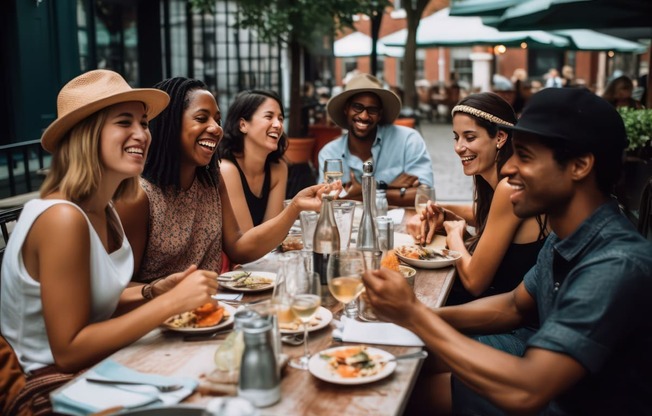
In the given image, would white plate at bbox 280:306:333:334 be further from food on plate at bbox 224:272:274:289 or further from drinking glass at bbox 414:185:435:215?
drinking glass at bbox 414:185:435:215

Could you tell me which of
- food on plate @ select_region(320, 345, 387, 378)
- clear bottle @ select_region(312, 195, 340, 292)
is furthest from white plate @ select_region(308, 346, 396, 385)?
clear bottle @ select_region(312, 195, 340, 292)

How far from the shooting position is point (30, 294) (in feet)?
7.22

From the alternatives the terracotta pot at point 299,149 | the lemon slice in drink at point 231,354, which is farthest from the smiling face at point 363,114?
the lemon slice in drink at point 231,354

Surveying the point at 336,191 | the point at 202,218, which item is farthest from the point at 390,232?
the point at 202,218

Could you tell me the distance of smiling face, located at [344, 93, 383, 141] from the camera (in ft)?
17.4

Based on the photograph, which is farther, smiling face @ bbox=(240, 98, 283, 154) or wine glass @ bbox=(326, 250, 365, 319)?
smiling face @ bbox=(240, 98, 283, 154)

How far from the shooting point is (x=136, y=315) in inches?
84.4

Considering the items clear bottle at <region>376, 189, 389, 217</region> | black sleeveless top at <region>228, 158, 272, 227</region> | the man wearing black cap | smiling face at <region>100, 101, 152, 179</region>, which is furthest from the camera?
black sleeveless top at <region>228, 158, 272, 227</region>

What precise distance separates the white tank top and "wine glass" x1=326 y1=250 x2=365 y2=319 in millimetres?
794

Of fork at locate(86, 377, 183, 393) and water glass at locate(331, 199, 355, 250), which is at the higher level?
water glass at locate(331, 199, 355, 250)

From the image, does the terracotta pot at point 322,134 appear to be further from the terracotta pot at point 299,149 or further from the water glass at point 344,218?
the water glass at point 344,218

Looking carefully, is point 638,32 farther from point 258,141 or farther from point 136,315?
point 136,315

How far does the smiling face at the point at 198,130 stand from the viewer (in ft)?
10.9

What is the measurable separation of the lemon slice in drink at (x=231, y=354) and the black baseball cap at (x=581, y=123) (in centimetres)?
101
